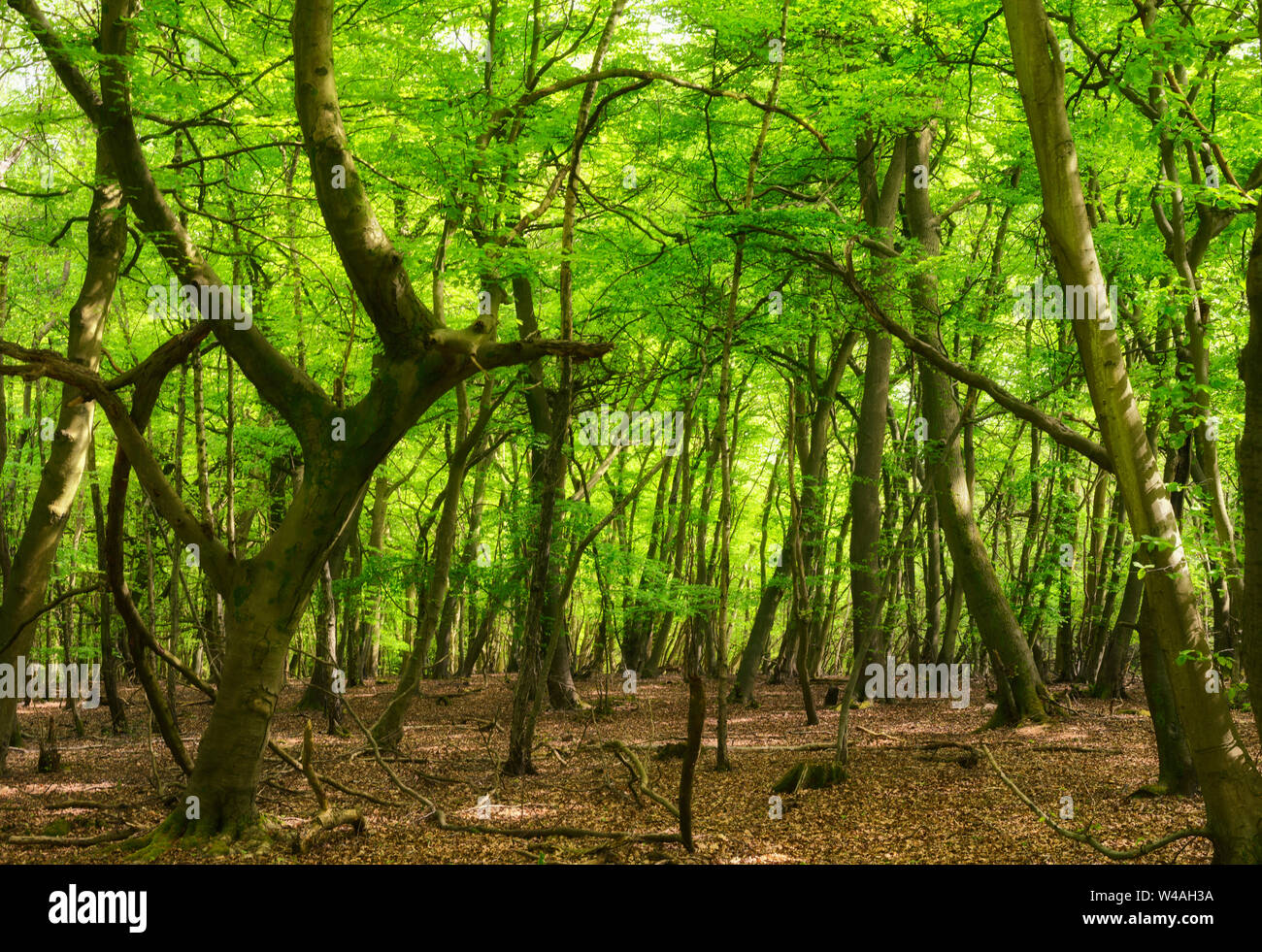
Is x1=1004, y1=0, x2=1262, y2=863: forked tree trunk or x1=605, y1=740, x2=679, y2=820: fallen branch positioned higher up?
x1=1004, y1=0, x2=1262, y2=863: forked tree trunk

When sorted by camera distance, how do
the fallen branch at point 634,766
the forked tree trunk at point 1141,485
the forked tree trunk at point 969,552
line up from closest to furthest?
the forked tree trunk at point 1141,485 → the fallen branch at point 634,766 → the forked tree trunk at point 969,552

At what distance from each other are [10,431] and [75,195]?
8.26 m

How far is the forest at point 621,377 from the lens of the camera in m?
6.05

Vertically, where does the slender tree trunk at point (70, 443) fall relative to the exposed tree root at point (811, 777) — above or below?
above

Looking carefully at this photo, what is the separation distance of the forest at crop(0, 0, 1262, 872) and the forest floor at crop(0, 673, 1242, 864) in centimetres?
7

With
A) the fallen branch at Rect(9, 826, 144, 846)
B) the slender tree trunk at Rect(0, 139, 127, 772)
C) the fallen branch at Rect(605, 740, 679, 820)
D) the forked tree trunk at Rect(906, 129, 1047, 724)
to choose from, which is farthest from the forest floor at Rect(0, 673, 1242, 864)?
the slender tree trunk at Rect(0, 139, 127, 772)

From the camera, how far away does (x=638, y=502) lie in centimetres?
2444

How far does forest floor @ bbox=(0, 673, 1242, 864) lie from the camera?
6324mm

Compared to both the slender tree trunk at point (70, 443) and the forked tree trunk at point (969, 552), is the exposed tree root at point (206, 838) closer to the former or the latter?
the slender tree trunk at point (70, 443)

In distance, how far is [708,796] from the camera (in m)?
8.25

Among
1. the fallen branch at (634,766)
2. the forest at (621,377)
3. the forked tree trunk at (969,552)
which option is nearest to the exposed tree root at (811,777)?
the forest at (621,377)

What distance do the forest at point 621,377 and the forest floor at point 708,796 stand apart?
7 cm

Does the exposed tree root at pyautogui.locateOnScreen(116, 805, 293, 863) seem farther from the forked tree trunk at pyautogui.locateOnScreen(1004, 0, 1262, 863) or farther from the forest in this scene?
the forked tree trunk at pyautogui.locateOnScreen(1004, 0, 1262, 863)
